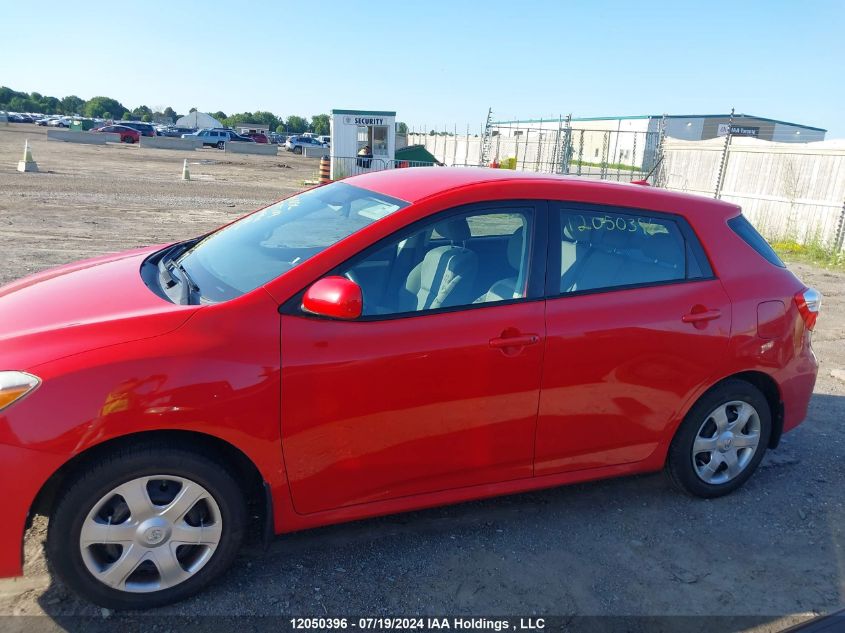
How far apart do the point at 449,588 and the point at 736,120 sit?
5624cm

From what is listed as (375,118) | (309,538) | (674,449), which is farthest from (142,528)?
(375,118)

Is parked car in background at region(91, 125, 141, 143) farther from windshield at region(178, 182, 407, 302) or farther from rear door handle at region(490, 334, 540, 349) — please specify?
rear door handle at region(490, 334, 540, 349)

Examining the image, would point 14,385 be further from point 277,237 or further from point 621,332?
point 621,332

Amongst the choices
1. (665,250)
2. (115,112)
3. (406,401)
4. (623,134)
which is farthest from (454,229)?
(115,112)

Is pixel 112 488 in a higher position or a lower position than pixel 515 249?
lower

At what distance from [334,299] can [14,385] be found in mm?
1195

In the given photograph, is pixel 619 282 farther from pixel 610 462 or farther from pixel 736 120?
pixel 736 120

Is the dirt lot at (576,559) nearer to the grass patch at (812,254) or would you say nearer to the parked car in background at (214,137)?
the grass patch at (812,254)

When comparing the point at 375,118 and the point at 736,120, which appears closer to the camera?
the point at 375,118

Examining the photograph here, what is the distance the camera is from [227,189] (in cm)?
2161

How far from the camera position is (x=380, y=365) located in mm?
2861

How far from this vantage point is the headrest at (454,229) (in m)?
3.21

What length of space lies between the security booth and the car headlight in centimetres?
2483

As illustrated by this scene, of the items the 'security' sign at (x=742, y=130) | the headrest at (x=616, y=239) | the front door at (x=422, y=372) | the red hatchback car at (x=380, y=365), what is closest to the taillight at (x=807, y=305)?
the red hatchback car at (x=380, y=365)
